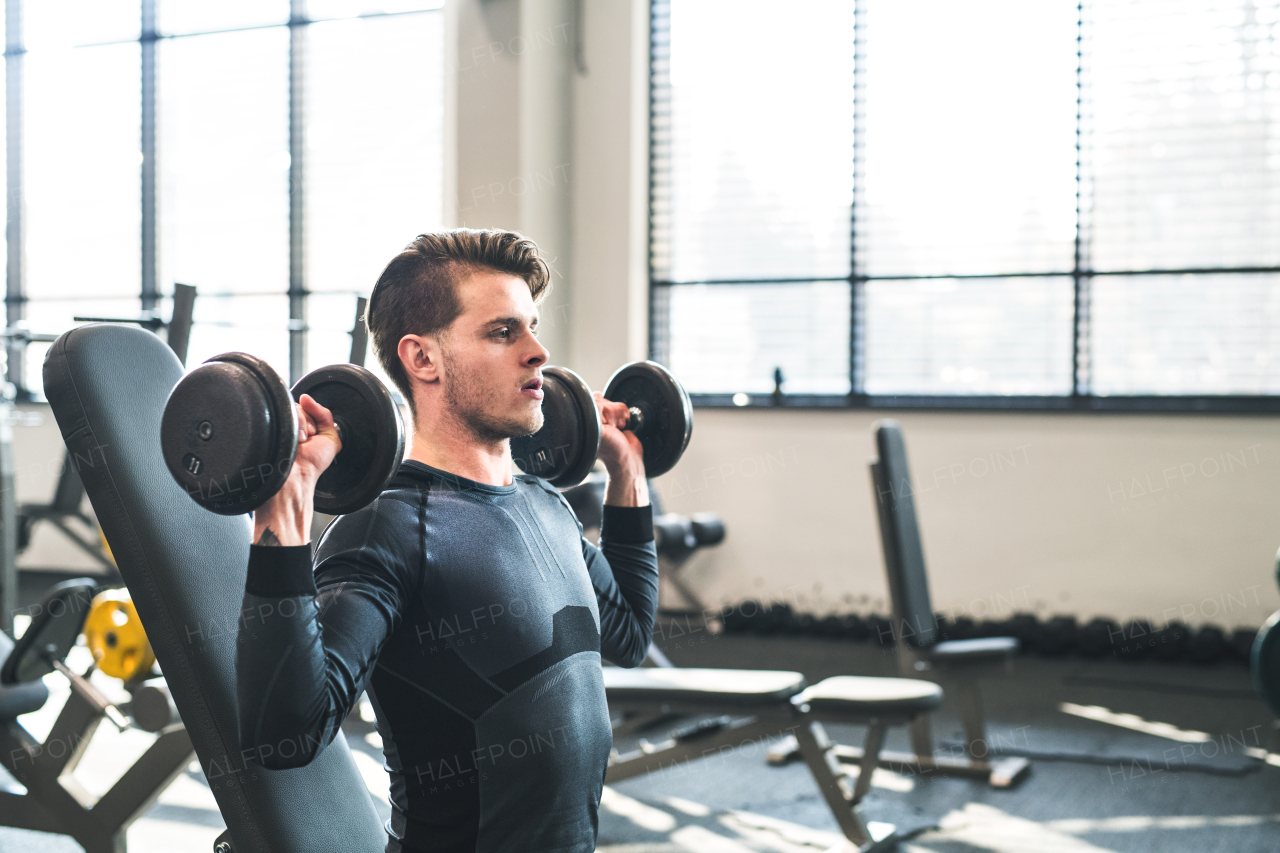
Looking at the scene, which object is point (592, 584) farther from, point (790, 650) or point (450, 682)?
point (790, 650)

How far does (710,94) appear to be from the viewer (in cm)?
475

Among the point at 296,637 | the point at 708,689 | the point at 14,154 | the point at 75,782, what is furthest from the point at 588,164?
the point at 296,637

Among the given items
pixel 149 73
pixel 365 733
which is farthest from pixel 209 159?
pixel 365 733

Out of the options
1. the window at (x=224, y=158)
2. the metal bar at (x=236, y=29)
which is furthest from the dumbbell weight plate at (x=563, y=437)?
the metal bar at (x=236, y=29)

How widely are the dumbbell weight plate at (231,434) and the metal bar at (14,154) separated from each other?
19.3 ft

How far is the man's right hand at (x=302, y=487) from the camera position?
854 millimetres

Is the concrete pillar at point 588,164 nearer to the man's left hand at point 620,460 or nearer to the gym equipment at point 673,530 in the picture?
the gym equipment at point 673,530

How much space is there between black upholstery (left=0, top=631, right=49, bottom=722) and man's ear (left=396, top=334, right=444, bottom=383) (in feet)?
4.27

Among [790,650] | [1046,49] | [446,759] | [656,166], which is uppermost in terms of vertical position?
[1046,49]

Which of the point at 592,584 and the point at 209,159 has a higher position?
the point at 209,159

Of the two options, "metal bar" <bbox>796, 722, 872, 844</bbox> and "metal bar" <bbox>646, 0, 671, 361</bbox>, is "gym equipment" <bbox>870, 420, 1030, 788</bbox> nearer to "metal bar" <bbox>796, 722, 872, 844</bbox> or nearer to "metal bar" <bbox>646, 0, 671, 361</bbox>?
"metal bar" <bbox>796, 722, 872, 844</bbox>

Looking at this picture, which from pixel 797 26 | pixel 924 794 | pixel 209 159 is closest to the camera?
pixel 924 794

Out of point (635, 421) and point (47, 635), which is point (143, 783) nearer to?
point (47, 635)

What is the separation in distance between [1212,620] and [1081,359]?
3.47 ft
